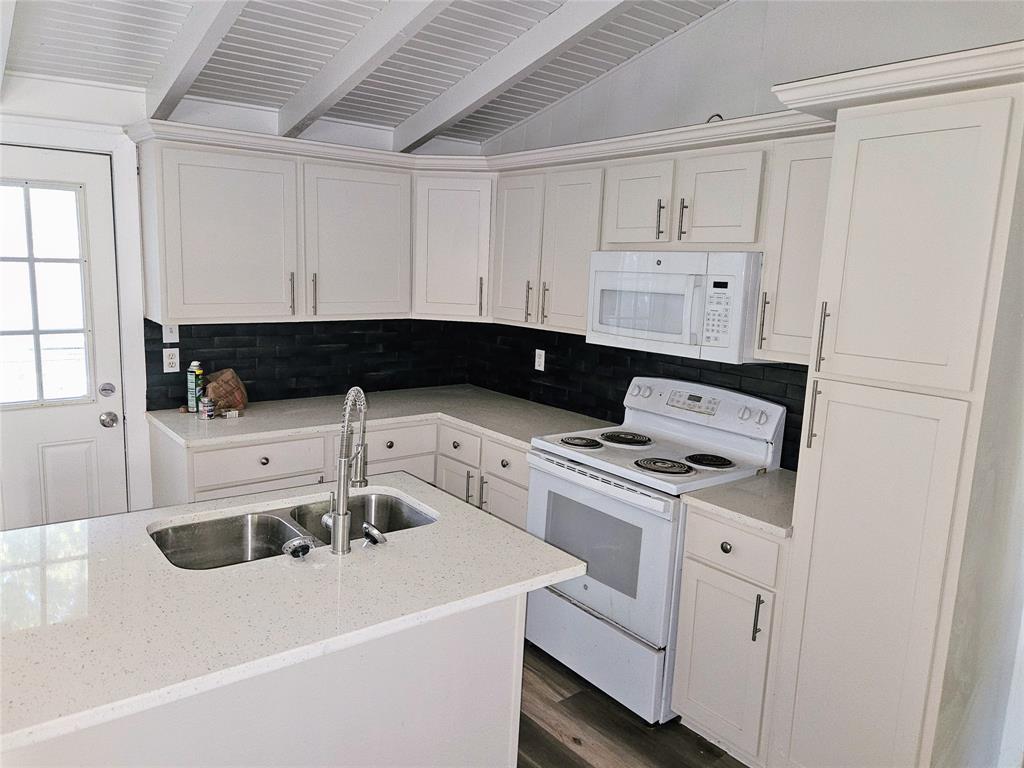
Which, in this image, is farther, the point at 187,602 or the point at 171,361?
the point at 171,361

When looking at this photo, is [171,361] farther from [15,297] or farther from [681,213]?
[681,213]

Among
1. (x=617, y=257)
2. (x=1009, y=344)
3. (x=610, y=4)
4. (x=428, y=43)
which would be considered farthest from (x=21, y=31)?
(x=1009, y=344)

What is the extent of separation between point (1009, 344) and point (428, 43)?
227 centimetres

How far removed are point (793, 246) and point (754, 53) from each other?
927 mm

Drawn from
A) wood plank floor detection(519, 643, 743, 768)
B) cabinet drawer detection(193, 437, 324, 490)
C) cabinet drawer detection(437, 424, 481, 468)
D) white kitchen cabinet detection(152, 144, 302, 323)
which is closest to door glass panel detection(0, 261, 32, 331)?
white kitchen cabinet detection(152, 144, 302, 323)

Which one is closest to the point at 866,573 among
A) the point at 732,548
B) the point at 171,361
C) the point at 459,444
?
the point at 732,548

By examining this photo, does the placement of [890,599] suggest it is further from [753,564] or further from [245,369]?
[245,369]

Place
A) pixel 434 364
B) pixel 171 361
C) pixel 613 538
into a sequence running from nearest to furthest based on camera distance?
1. pixel 613 538
2. pixel 171 361
3. pixel 434 364

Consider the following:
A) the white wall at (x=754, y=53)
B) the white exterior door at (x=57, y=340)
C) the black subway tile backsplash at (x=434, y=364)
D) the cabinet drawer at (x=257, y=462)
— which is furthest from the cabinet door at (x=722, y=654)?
the white exterior door at (x=57, y=340)

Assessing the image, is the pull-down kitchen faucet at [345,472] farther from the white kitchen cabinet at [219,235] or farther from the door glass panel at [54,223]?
the door glass panel at [54,223]

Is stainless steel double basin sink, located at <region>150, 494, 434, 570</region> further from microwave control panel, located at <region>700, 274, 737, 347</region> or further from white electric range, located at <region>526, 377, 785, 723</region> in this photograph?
microwave control panel, located at <region>700, 274, 737, 347</region>

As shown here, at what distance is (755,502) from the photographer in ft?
8.07

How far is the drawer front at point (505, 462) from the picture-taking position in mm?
3213

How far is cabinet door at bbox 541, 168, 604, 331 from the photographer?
3.21 metres
